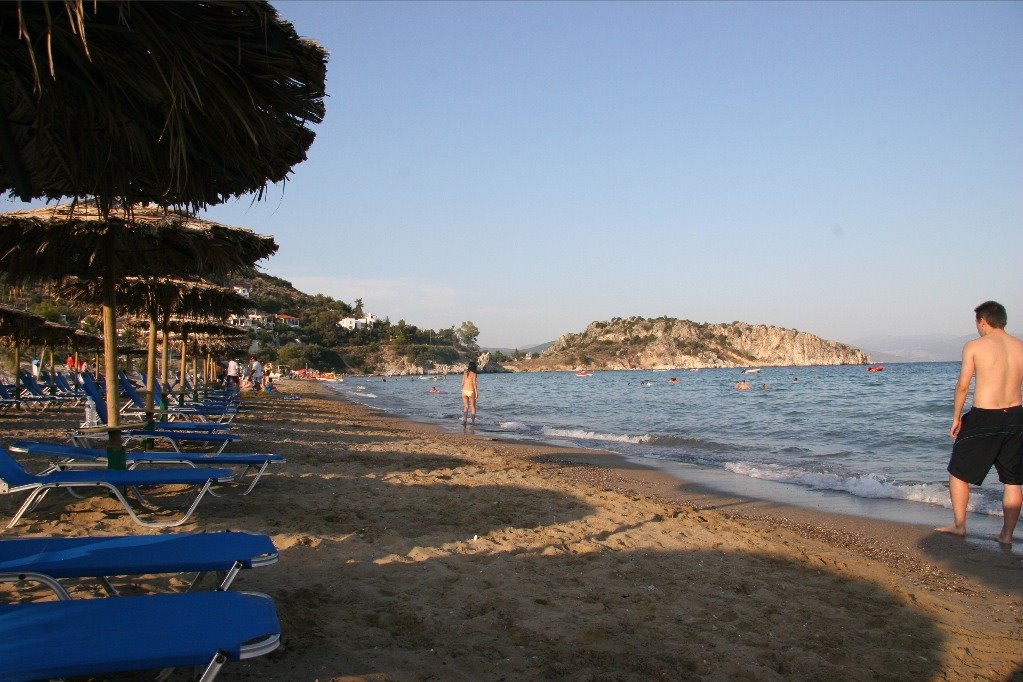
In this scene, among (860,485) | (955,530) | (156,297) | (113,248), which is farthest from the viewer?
(860,485)

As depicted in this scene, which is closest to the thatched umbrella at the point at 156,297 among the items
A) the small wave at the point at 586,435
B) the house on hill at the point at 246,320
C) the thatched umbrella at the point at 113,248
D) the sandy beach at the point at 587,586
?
the house on hill at the point at 246,320

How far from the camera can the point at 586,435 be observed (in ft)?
54.8

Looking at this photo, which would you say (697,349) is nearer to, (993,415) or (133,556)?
(993,415)

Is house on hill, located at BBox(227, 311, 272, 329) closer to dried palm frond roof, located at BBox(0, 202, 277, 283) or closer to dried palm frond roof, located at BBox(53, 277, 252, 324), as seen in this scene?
dried palm frond roof, located at BBox(53, 277, 252, 324)

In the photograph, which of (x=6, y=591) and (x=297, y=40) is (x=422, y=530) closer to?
(x=6, y=591)

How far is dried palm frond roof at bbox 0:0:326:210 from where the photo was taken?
2.11 m

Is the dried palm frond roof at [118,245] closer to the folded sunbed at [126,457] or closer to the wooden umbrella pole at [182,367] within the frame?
the folded sunbed at [126,457]

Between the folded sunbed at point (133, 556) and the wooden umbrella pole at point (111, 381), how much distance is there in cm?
228

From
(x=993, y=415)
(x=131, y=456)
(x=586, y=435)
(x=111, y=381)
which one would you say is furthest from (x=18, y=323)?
(x=993, y=415)

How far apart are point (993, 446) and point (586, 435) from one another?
37.8 feet

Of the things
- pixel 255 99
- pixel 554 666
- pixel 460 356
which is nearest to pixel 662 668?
pixel 554 666

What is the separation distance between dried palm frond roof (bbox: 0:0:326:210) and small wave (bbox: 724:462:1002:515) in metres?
7.99

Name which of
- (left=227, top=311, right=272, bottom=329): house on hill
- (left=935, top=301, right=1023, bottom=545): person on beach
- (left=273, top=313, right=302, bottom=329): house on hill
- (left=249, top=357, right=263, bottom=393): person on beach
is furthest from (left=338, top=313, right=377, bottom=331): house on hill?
(left=935, top=301, right=1023, bottom=545): person on beach

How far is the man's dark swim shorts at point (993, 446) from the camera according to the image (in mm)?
5406
